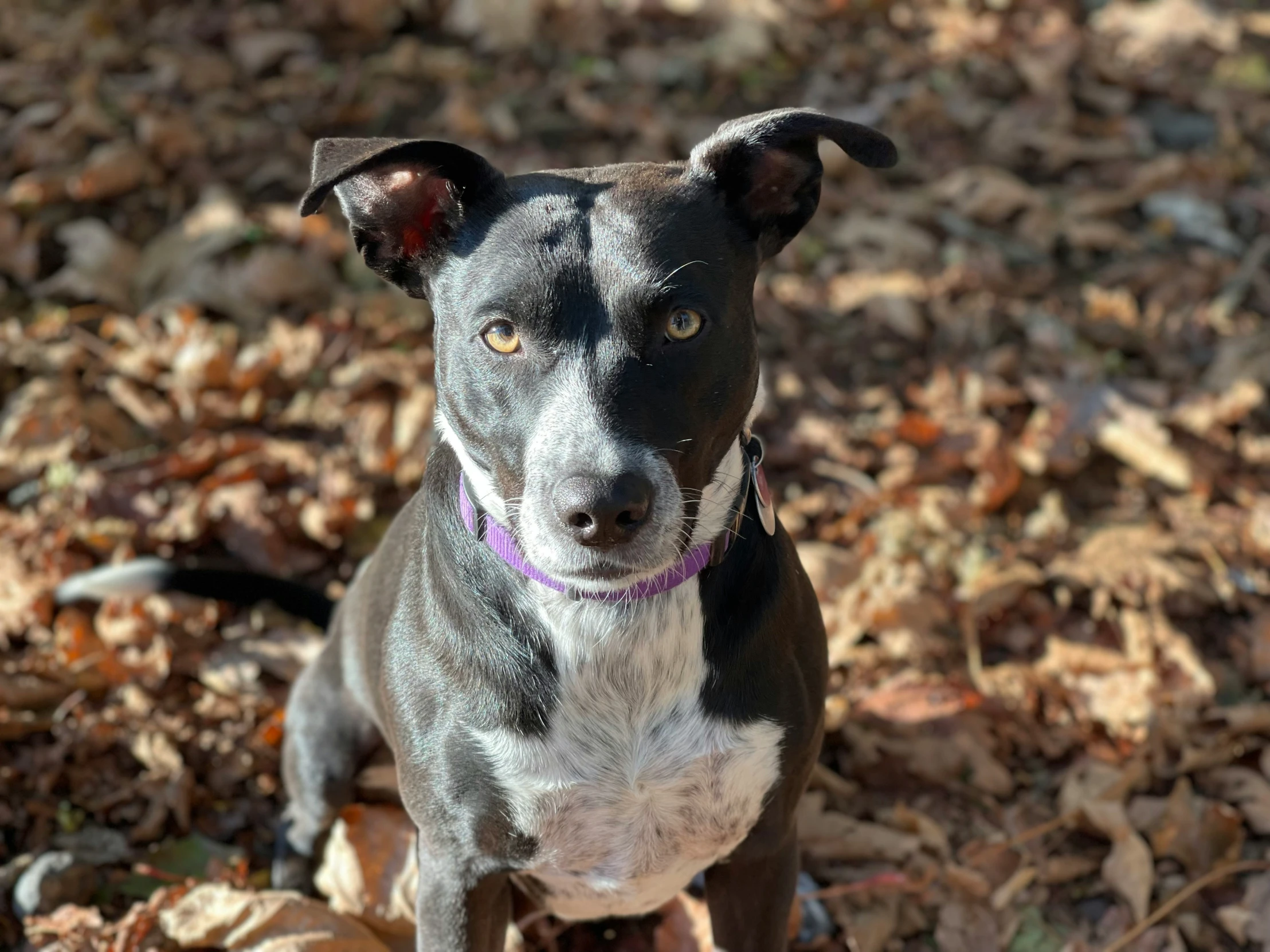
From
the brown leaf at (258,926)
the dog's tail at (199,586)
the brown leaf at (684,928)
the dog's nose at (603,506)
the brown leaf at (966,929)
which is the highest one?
the dog's nose at (603,506)

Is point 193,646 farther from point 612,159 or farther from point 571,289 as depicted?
point 612,159

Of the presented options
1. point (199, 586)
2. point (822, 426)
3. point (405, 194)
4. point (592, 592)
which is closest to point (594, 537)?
point (592, 592)

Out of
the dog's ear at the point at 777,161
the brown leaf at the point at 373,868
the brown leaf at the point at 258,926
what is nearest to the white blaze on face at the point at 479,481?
the dog's ear at the point at 777,161

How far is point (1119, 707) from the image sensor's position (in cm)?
409

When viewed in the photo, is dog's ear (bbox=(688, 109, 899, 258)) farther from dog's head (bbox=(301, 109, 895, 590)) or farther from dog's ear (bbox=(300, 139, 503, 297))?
dog's ear (bbox=(300, 139, 503, 297))

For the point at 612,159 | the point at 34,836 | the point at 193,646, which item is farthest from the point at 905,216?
the point at 34,836

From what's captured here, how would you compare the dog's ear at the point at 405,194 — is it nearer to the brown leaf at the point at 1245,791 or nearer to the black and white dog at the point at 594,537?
the black and white dog at the point at 594,537

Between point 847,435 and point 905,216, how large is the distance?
5.48 feet

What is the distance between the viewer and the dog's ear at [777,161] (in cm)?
254

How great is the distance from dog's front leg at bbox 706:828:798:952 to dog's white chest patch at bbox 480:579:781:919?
37 centimetres

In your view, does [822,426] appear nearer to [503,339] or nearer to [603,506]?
[503,339]

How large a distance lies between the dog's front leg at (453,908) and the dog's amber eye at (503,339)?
116cm

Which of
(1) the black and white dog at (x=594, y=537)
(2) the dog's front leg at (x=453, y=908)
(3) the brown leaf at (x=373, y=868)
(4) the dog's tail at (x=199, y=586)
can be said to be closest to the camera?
(1) the black and white dog at (x=594, y=537)

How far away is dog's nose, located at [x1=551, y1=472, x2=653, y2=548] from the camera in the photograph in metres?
2.35
